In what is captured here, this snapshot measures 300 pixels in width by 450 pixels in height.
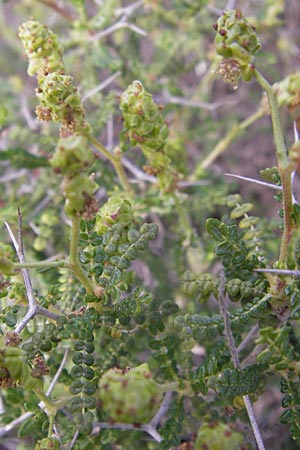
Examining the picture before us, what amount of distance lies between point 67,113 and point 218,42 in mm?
465

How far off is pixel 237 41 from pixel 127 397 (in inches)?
36.3

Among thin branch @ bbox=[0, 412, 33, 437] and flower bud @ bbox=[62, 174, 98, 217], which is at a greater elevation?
flower bud @ bbox=[62, 174, 98, 217]

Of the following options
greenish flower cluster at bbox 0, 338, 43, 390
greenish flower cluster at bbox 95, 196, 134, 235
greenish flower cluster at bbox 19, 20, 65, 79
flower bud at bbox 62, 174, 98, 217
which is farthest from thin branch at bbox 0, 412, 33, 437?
greenish flower cluster at bbox 19, 20, 65, 79

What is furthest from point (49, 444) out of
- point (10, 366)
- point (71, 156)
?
point (71, 156)

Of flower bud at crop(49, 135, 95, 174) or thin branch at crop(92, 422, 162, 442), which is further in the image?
thin branch at crop(92, 422, 162, 442)

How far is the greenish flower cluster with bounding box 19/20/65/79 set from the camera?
5.73 ft

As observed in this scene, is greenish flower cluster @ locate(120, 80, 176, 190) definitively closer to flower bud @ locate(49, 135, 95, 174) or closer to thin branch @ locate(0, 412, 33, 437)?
flower bud @ locate(49, 135, 95, 174)

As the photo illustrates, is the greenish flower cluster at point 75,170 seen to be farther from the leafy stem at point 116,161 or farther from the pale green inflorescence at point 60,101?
the leafy stem at point 116,161

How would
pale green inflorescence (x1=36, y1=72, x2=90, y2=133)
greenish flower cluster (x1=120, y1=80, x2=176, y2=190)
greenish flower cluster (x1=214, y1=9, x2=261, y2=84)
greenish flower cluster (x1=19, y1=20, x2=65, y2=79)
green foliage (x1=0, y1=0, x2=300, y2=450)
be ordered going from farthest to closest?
greenish flower cluster (x1=19, y1=20, x2=65, y2=79)
greenish flower cluster (x1=120, y1=80, x2=176, y2=190)
pale green inflorescence (x1=36, y1=72, x2=90, y2=133)
greenish flower cluster (x1=214, y1=9, x2=261, y2=84)
green foliage (x1=0, y1=0, x2=300, y2=450)

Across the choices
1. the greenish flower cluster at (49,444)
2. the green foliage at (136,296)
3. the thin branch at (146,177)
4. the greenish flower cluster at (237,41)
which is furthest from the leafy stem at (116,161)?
the greenish flower cluster at (49,444)

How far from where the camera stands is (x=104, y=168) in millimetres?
2238

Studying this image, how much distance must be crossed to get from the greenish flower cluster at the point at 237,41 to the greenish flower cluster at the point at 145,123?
30 centimetres

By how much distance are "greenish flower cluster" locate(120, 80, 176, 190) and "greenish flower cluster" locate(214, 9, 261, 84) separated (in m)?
0.30

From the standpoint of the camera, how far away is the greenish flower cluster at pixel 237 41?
1412 mm
